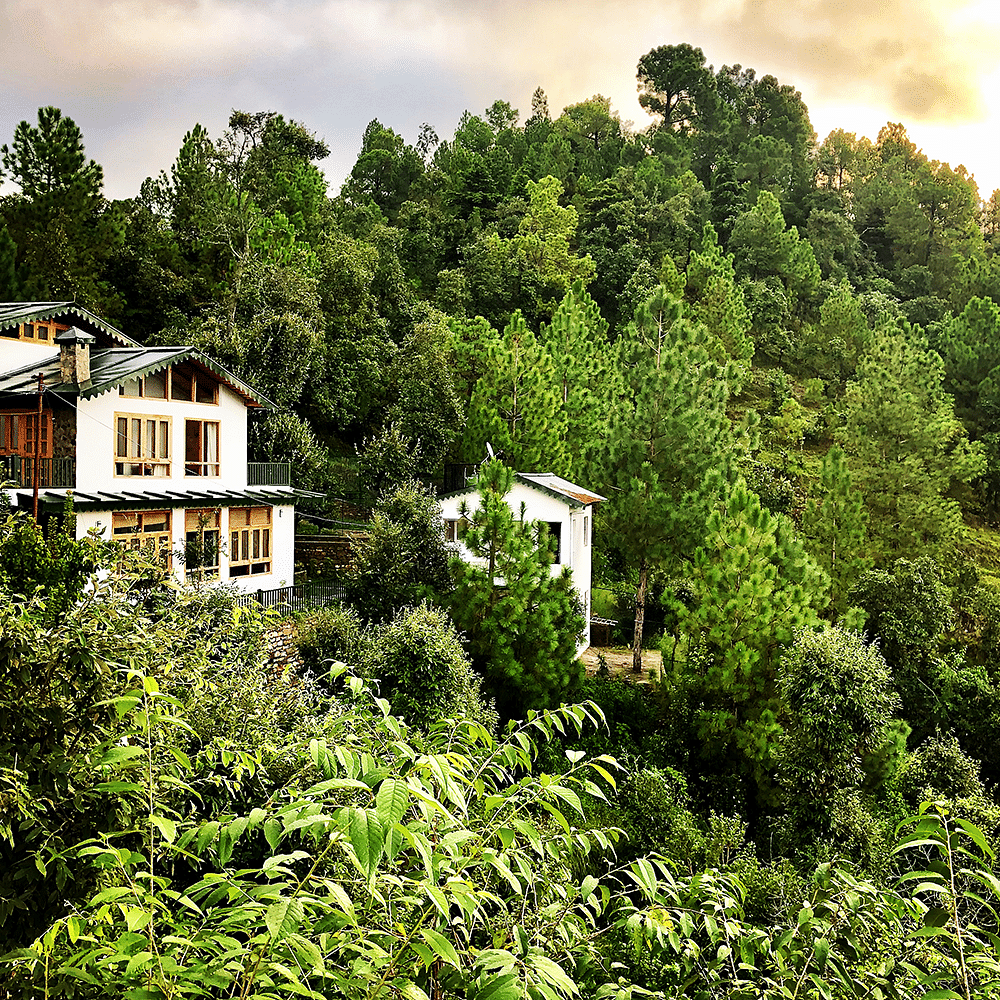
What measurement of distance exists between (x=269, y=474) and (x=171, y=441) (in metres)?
3.47

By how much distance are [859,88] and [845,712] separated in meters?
23.0

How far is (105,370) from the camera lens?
58.9ft

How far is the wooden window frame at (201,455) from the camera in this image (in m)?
20.0

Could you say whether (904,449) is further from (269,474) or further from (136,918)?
(136,918)

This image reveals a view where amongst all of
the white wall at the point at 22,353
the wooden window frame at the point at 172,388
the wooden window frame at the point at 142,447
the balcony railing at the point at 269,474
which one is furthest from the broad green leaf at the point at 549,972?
the balcony railing at the point at 269,474

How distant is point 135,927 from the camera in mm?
1600

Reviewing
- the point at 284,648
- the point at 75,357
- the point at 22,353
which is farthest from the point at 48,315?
the point at 284,648

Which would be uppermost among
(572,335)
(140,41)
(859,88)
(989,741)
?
(859,88)

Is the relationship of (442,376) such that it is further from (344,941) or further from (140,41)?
(344,941)

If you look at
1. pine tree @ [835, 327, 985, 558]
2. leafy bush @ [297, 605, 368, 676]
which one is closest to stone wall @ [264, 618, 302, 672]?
leafy bush @ [297, 605, 368, 676]

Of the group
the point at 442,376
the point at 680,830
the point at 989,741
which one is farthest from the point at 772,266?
the point at 680,830

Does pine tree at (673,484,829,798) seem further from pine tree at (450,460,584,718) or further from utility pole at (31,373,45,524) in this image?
utility pole at (31,373,45,524)

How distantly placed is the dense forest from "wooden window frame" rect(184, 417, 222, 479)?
11.7 feet

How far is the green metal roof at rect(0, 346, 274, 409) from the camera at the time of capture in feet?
55.2
